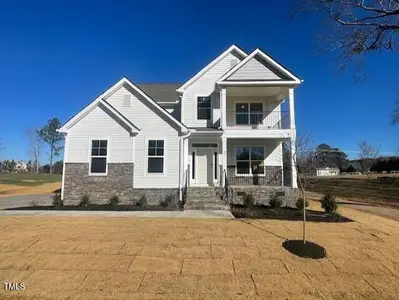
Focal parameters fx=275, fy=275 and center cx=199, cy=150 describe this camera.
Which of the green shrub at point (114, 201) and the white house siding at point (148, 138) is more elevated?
the white house siding at point (148, 138)

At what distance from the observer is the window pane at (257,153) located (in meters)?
17.6

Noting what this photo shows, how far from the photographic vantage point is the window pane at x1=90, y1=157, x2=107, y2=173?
1476 cm

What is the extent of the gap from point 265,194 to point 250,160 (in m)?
2.90

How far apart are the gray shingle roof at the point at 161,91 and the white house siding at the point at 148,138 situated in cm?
400

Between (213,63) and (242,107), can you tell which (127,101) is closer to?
(213,63)

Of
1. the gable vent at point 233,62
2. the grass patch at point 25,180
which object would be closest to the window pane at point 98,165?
the gable vent at point 233,62

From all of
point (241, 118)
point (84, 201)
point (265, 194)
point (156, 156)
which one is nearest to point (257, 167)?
point (265, 194)

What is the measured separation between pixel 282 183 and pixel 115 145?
403 inches

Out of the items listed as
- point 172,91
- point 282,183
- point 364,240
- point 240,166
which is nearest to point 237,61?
point 172,91

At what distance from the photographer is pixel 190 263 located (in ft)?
20.8

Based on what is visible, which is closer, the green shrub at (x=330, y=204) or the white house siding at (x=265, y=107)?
the green shrub at (x=330, y=204)

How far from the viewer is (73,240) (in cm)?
759

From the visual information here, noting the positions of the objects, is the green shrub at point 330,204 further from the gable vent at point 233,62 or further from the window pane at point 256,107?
the gable vent at point 233,62

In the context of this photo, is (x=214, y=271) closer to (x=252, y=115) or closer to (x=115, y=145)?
(x=115, y=145)
